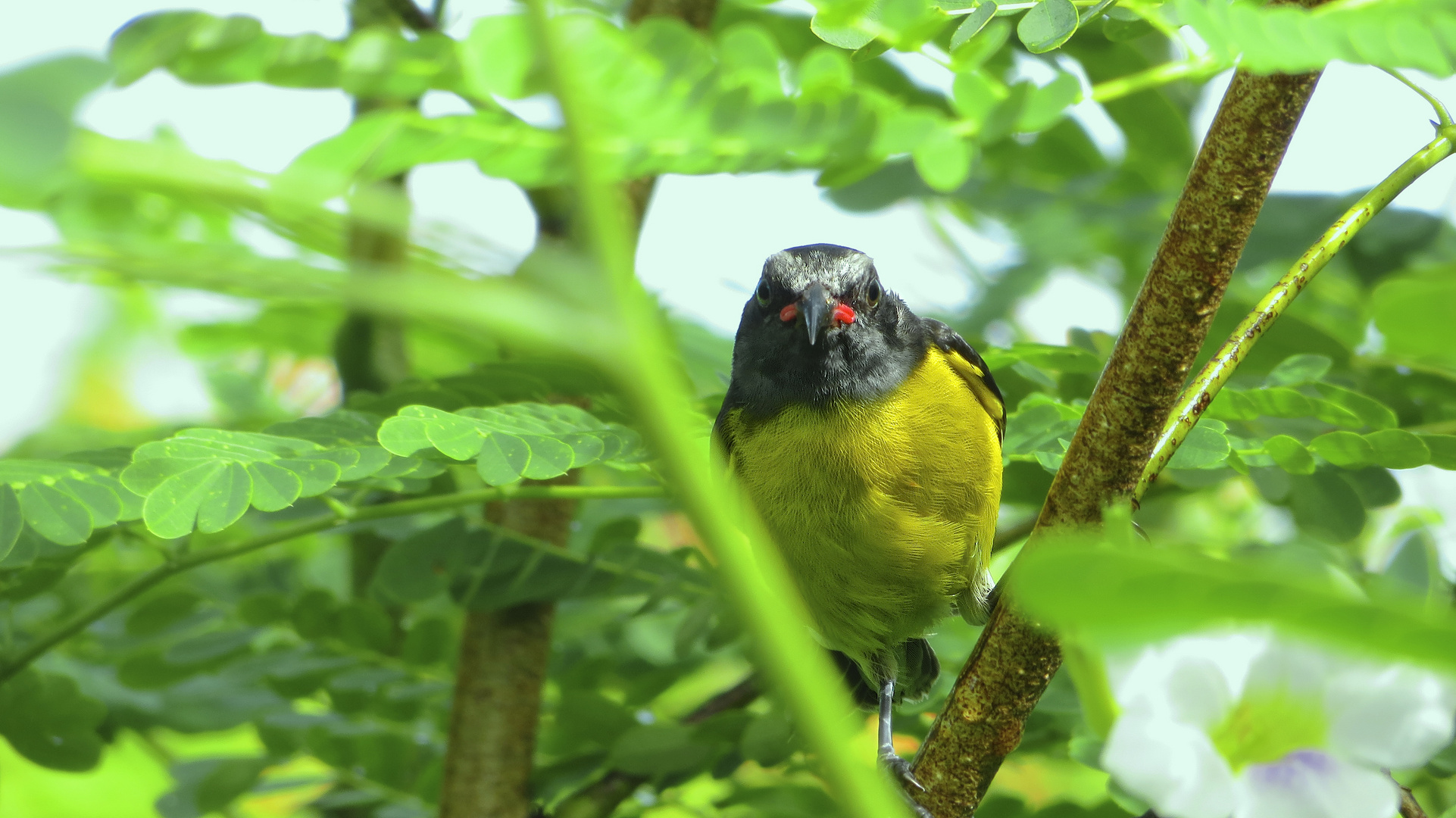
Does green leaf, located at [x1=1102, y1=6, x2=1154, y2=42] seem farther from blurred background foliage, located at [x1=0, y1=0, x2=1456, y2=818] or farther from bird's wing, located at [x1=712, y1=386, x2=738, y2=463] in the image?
bird's wing, located at [x1=712, y1=386, x2=738, y2=463]

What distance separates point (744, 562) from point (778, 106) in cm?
106

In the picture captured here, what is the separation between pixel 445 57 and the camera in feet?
5.02

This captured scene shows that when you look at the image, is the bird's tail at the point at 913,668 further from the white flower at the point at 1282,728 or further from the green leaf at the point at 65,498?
the white flower at the point at 1282,728

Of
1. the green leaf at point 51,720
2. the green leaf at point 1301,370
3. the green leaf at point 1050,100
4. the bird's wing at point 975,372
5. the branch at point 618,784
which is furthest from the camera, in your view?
the bird's wing at point 975,372

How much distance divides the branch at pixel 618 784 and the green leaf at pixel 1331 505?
1.07m

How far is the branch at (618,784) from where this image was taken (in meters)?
2.32

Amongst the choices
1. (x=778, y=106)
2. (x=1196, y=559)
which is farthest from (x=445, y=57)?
(x=1196, y=559)

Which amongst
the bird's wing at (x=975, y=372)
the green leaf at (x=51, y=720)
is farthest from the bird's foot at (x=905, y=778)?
the green leaf at (x=51, y=720)

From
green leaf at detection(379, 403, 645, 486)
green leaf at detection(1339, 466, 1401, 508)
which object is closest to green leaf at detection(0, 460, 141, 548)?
green leaf at detection(379, 403, 645, 486)

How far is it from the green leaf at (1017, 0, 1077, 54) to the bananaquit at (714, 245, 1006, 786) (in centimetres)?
110

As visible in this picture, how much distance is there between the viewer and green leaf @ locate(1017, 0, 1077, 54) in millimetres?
1393

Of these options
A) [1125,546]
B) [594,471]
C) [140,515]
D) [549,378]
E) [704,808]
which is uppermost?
[1125,546]

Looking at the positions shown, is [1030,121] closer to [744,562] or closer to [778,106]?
[778,106]

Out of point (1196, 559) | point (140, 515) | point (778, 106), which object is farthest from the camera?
point (140, 515)
